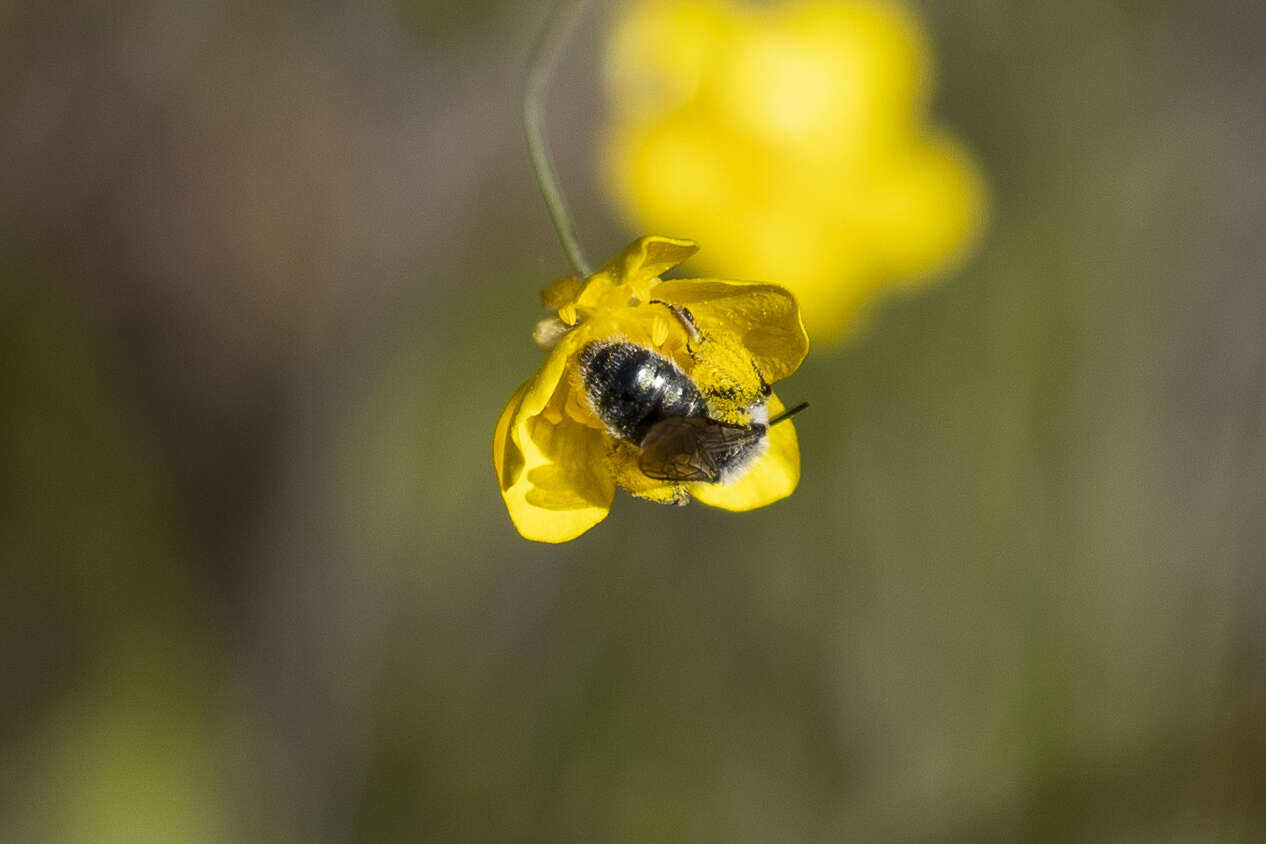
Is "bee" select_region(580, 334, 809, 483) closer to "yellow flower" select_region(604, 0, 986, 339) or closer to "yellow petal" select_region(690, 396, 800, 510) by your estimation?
"yellow petal" select_region(690, 396, 800, 510)

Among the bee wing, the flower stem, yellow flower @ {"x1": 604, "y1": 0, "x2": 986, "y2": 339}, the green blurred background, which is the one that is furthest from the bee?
the green blurred background

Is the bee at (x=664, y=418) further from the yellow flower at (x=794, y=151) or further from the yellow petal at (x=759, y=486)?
the yellow flower at (x=794, y=151)

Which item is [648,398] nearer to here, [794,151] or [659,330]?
[659,330]

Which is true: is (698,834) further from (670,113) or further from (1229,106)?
(1229,106)

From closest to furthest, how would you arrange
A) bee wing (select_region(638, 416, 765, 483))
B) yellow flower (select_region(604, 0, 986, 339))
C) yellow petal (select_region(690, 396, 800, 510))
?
bee wing (select_region(638, 416, 765, 483))
yellow petal (select_region(690, 396, 800, 510))
yellow flower (select_region(604, 0, 986, 339))

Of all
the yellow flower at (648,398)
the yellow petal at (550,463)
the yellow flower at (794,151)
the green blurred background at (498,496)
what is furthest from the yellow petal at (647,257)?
the green blurred background at (498,496)
